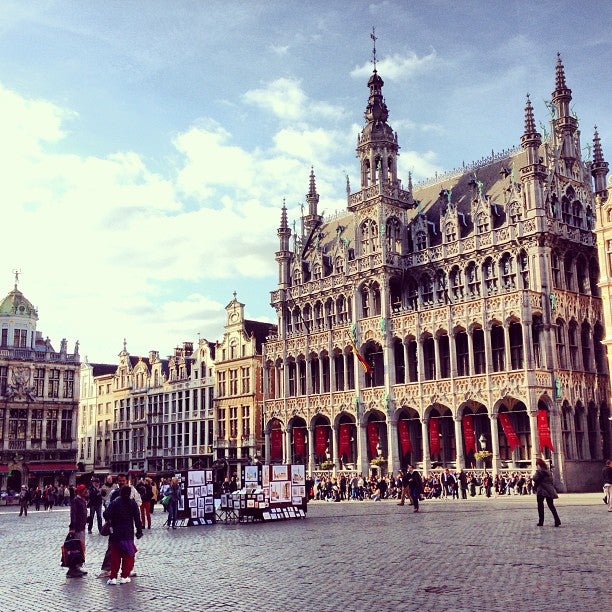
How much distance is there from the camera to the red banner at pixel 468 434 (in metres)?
50.3

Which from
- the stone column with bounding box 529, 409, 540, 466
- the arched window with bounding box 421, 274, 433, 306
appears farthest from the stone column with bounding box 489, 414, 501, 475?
the arched window with bounding box 421, 274, 433, 306

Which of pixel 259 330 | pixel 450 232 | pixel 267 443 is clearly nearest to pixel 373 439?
pixel 267 443

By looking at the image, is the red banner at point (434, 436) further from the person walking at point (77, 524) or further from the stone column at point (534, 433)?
the person walking at point (77, 524)

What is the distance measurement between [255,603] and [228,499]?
20694 millimetres

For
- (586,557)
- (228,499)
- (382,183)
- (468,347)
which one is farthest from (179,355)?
(586,557)

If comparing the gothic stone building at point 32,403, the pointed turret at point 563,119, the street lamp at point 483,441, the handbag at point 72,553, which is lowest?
the handbag at point 72,553

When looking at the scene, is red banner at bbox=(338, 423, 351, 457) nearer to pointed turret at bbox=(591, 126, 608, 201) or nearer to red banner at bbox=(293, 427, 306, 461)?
red banner at bbox=(293, 427, 306, 461)

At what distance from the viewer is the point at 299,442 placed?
64.3m

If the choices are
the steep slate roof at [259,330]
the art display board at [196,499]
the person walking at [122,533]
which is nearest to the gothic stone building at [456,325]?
the steep slate roof at [259,330]

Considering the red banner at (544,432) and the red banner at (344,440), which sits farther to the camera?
the red banner at (344,440)

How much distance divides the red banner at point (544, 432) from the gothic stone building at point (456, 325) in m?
0.09

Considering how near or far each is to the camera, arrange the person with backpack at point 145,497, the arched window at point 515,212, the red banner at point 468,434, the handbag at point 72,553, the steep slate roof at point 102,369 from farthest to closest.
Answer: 1. the steep slate roof at point 102,369
2. the arched window at point 515,212
3. the red banner at point 468,434
4. the person with backpack at point 145,497
5. the handbag at point 72,553

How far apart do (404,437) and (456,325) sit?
9.00 m

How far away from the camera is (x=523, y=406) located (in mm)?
51031
